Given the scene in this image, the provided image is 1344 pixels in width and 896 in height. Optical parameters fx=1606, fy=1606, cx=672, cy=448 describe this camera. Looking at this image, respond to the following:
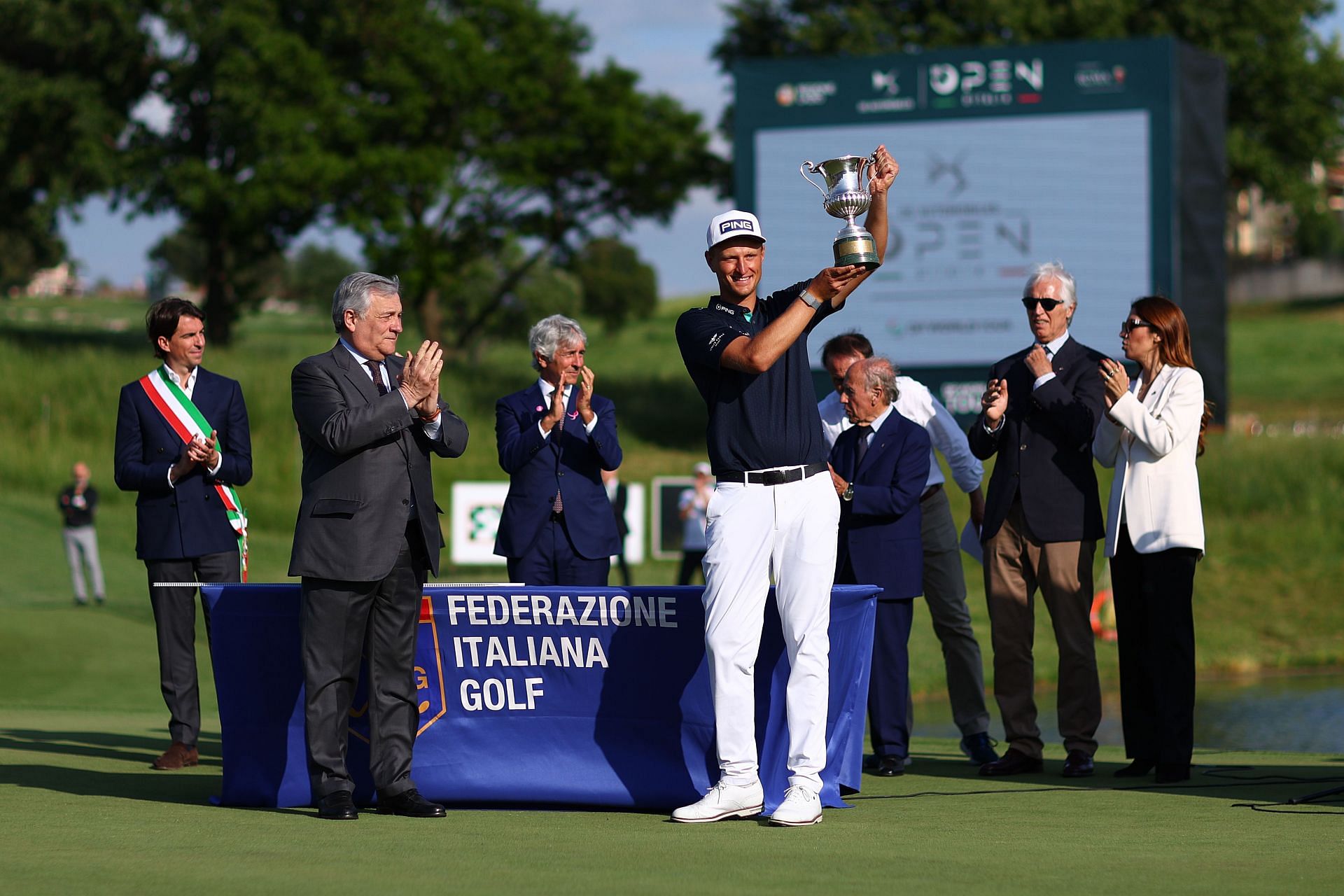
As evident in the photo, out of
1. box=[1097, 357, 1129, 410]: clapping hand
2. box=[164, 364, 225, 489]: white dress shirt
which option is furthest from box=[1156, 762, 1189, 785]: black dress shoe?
box=[164, 364, 225, 489]: white dress shirt

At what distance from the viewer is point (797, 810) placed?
17.3 feet

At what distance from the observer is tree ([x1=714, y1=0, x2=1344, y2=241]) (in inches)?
1303

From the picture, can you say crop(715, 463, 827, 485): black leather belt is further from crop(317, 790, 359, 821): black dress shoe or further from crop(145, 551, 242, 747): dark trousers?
crop(145, 551, 242, 747): dark trousers

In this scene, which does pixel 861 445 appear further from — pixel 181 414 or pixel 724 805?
pixel 181 414

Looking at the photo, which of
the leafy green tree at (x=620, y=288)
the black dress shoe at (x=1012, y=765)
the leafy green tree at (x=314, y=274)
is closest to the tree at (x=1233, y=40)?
the leafy green tree at (x=620, y=288)

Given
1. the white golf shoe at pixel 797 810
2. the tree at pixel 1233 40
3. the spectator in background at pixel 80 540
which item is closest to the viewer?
the white golf shoe at pixel 797 810

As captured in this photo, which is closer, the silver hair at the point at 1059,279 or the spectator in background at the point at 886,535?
the silver hair at the point at 1059,279

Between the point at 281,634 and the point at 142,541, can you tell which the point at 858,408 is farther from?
the point at 142,541

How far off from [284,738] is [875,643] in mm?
2708

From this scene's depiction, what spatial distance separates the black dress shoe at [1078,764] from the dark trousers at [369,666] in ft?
9.44

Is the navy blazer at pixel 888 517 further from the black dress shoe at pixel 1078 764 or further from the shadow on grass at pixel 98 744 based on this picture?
the shadow on grass at pixel 98 744

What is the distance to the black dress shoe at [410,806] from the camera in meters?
5.58

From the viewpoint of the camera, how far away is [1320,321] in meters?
64.4

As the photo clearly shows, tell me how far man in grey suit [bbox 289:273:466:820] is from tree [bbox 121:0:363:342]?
2946 cm
